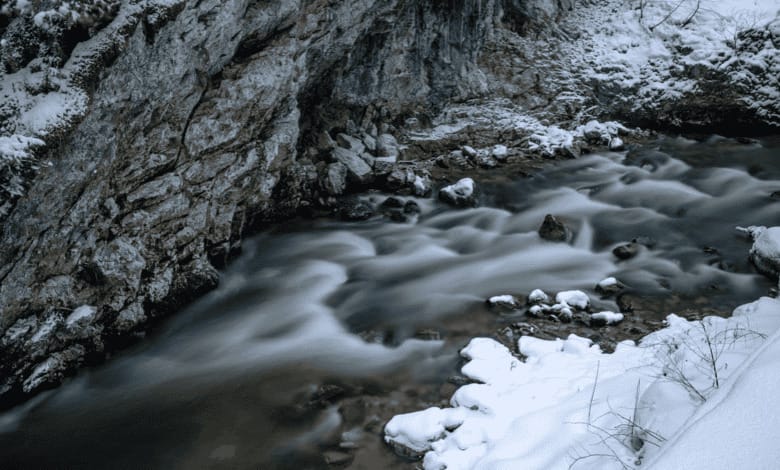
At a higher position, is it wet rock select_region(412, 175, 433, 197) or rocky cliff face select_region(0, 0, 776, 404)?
rocky cliff face select_region(0, 0, 776, 404)

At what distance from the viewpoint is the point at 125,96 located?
5160 millimetres

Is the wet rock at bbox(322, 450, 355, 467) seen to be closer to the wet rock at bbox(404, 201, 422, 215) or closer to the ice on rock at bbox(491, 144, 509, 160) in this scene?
the wet rock at bbox(404, 201, 422, 215)

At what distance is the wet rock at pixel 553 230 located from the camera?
25.6ft

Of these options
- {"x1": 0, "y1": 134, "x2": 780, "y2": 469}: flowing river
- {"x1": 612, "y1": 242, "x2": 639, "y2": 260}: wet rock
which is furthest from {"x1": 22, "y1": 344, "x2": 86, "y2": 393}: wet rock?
{"x1": 612, "y1": 242, "x2": 639, "y2": 260}: wet rock

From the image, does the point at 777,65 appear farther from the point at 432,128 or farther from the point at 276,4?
the point at 276,4

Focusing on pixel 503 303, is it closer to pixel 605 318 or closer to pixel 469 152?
pixel 605 318

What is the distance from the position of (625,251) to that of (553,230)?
1115 millimetres

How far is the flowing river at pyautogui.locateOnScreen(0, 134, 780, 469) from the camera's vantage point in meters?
4.46

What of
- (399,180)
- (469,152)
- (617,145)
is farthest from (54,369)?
(617,145)

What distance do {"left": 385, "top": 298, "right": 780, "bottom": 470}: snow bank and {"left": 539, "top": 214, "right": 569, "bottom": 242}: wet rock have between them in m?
2.65

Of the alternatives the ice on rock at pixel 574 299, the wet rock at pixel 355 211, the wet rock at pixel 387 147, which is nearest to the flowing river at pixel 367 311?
the wet rock at pixel 355 211

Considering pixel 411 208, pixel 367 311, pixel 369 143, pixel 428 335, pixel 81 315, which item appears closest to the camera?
pixel 81 315

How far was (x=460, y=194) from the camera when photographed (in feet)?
30.1

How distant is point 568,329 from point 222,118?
5.04 m
